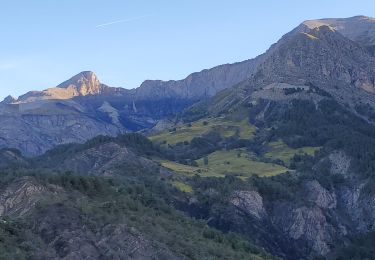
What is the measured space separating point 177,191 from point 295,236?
115 feet

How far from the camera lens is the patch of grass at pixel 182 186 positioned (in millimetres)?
179375

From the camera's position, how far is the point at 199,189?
181875 mm

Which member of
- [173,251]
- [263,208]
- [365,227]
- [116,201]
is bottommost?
[365,227]

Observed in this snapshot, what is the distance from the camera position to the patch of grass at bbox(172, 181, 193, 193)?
17938 cm

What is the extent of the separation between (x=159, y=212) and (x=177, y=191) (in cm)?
5826

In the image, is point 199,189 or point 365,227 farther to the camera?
point 365,227

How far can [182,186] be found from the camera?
183000 mm

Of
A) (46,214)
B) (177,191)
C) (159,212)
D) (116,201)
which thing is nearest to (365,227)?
(177,191)

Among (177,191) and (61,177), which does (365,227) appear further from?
(61,177)

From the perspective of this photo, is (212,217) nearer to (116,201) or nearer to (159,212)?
(159,212)

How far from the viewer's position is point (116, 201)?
106 metres

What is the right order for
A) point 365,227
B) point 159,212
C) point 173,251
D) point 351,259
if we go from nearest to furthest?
point 173,251 < point 159,212 < point 351,259 < point 365,227

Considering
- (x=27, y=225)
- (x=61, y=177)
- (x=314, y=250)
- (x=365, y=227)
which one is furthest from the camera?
(x=365, y=227)

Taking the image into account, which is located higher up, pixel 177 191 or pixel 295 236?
pixel 177 191
